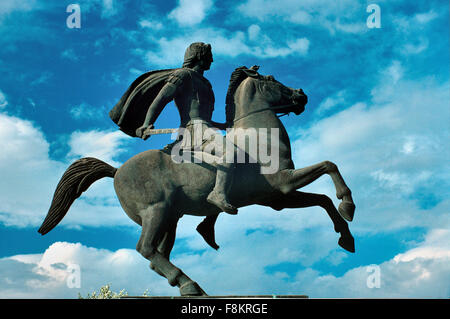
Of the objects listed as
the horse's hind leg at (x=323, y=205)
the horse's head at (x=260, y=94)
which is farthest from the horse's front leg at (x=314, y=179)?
the horse's head at (x=260, y=94)

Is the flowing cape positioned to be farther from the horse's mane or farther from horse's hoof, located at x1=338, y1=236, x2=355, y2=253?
horse's hoof, located at x1=338, y1=236, x2=355, y2=253

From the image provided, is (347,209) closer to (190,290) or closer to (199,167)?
(199,167)

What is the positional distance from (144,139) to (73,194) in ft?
4.78

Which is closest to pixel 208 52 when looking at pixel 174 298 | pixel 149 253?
pixel 149 253

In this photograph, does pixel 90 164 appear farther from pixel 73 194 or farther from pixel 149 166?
pixel 149 166

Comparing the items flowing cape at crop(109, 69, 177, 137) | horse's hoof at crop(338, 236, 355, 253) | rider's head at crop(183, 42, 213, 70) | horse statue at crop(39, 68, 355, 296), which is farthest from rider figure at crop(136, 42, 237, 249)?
horse's hoof at crop(338, 236, 355, 253)

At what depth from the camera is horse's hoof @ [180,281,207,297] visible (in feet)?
21.9

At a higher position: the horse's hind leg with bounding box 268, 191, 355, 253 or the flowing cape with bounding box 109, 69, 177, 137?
the flowing cape with bounding box 109, 69, 177, 137

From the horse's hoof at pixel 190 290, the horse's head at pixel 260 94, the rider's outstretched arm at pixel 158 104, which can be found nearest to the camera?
the horse's hoof at pixel 190 290

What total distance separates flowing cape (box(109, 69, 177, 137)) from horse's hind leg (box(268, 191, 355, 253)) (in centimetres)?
245

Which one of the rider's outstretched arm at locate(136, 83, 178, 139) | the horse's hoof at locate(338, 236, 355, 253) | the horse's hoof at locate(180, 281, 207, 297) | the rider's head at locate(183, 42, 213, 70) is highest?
the rider's head at locate(183, 42, 213, 70)

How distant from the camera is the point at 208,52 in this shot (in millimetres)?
7859

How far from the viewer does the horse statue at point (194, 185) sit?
6.93 meters

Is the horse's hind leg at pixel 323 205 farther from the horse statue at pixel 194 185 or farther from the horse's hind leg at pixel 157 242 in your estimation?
the horse's hind leg at pixel 157 242
